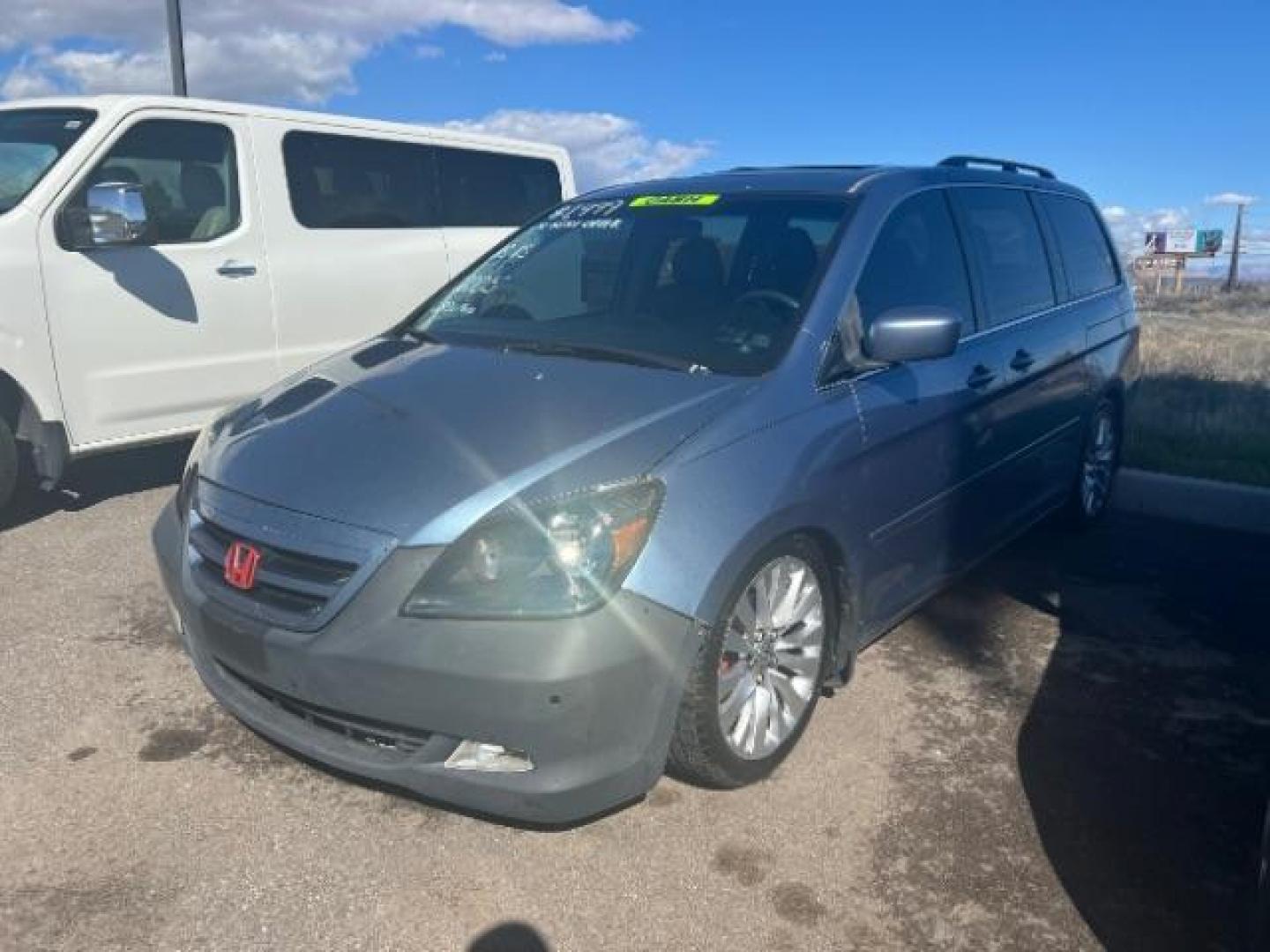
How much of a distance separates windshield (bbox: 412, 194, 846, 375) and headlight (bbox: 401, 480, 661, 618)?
762 millimetres

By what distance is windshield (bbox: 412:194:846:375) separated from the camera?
327 centimetres

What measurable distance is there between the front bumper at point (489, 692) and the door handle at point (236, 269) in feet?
12.0

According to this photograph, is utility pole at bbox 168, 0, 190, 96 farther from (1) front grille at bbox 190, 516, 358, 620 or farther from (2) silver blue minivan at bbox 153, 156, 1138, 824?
(1) front grille at bbox 190, 516, 358, 620

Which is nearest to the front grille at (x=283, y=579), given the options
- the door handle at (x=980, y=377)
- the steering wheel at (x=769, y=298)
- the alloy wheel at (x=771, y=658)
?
the alloy wheel at (x=771, y=658)

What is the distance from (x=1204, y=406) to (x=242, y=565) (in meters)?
7.78

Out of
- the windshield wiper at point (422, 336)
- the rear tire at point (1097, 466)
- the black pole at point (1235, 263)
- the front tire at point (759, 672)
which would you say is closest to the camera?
the front tire at point (759, 672)

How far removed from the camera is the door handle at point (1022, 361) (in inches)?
162

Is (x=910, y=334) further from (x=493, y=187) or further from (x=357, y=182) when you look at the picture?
(x=493, y=187)

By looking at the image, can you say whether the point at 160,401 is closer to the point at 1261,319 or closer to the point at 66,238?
the point at 66,238

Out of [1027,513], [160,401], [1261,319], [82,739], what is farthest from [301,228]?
[1261,319]

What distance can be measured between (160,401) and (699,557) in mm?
4015

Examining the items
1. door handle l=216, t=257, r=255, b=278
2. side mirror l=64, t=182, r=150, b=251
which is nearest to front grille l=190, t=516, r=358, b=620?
side mirror l=64, t=182, r=150, b=251

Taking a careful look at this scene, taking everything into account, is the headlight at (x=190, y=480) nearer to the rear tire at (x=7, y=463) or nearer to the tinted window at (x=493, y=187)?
the rear tire at (x=7, y=463)

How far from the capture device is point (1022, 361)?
4.18 metres
